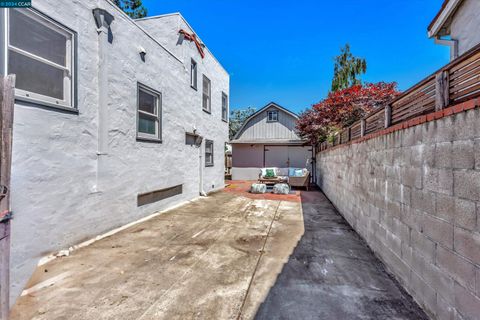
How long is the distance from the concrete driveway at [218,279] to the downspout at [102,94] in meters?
1.42

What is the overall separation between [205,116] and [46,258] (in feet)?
24.5

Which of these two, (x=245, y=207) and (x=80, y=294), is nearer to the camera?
(x=80, y=294)

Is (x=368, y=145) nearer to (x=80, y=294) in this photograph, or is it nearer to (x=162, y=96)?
Result: (x=80, y=294)

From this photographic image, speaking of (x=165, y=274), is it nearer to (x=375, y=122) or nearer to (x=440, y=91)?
(x=440, y=91)

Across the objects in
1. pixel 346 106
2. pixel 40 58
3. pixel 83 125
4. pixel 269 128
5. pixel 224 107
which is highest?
pixel 224 107

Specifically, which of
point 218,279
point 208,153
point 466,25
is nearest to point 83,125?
point 218,279

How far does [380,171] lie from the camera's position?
3.70m

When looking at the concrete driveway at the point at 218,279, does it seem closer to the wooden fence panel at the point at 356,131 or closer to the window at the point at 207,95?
the wooden fence panel at the point at 356,131

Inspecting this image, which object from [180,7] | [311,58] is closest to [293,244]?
[180,7]

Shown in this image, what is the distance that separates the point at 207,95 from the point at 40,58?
282 inches

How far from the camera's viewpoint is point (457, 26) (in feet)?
17.1

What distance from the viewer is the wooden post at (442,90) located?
217 cm

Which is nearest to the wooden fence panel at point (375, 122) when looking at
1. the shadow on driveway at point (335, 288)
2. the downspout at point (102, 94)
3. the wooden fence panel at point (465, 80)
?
the wooden fence panel at point (465, 80)

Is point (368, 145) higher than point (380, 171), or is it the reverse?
point (368, 145)
